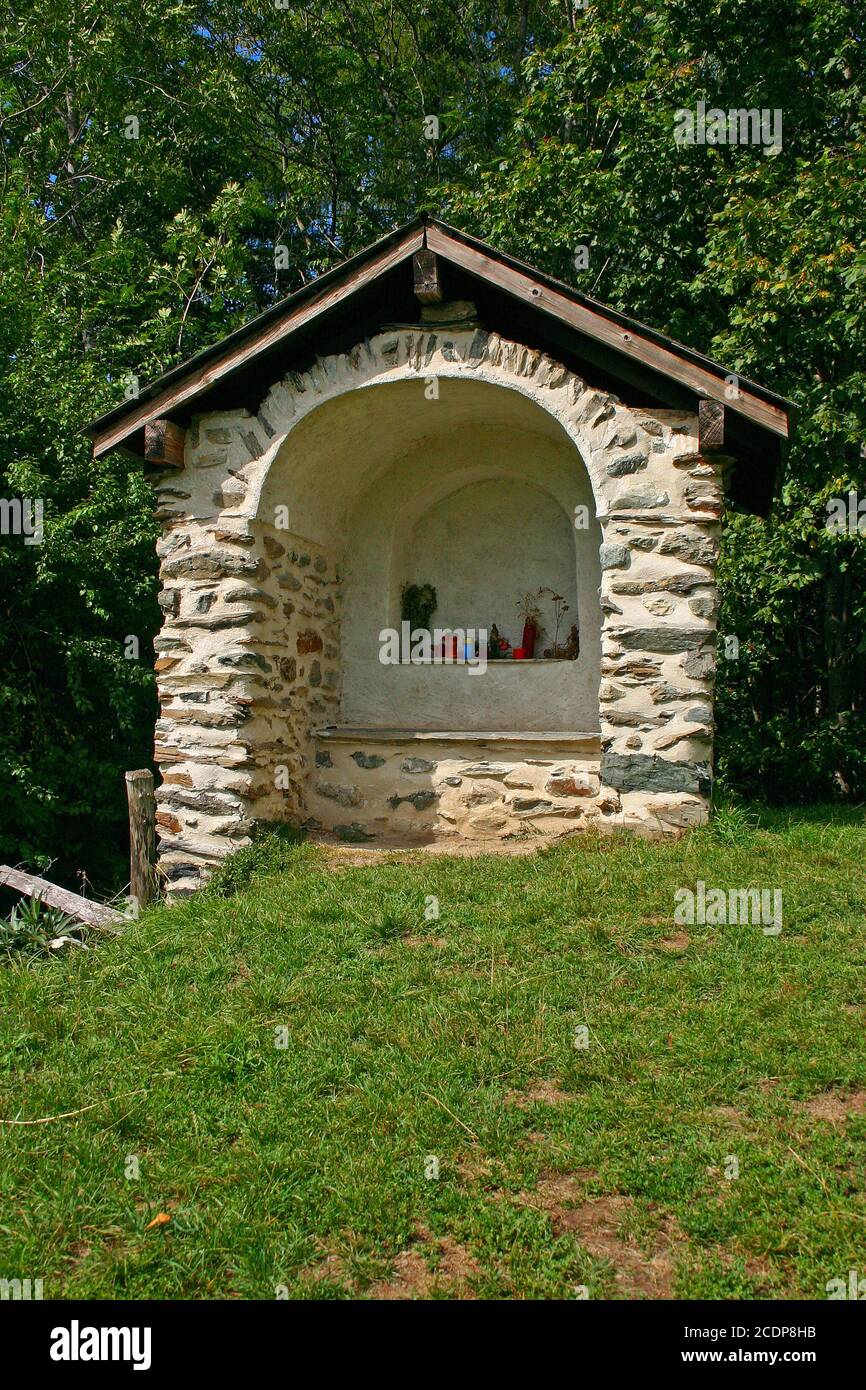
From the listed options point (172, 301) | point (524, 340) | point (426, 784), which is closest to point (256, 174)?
point (172, 301)

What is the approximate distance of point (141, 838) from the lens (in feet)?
21.7

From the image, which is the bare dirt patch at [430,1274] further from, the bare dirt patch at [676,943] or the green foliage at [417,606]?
the green foliage at [417,606]

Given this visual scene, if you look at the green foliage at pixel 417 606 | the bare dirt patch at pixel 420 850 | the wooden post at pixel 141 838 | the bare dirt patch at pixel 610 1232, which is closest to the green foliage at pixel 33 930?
the wooden post at pixel 141 838

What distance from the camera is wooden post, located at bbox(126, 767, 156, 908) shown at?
658cm

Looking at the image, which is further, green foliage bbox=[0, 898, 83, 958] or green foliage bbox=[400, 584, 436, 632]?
green foliage bbox=[400, 584, 436, 632]

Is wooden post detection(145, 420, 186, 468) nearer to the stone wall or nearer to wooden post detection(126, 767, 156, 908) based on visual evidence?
wooden post detection(126, 767, 156, 908)

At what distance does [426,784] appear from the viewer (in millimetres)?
7117

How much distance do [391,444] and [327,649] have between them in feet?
5.86

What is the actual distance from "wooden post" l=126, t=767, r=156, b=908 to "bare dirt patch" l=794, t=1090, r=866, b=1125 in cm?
471

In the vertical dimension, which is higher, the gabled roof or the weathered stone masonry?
the gabled roof

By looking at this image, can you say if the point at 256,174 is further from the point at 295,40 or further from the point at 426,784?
the point at 426,784

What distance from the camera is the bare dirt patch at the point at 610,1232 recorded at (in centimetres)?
256

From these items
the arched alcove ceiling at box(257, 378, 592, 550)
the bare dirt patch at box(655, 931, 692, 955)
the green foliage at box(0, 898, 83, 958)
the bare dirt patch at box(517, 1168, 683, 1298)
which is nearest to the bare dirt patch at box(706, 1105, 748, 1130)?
the bare dirt patch at box(517, 1168, 683, 1298)

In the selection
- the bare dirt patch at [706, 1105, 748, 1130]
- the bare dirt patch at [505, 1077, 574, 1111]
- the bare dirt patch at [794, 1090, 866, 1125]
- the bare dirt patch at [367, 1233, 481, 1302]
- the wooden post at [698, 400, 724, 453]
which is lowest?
the bare dirt patch at [367, 1233, 481, 1302]
